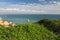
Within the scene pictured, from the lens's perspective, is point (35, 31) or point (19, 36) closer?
point (19, 36)

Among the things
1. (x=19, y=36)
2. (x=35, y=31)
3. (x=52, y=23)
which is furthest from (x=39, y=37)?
(x=52, y=23)

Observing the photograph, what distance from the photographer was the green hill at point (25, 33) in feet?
30.3

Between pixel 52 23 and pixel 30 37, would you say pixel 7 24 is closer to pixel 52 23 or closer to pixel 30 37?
pixel 30 37

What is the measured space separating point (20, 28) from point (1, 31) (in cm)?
68

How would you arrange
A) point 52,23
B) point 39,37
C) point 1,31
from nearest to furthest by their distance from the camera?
point 1,31 < point 39,37 < point 52,23

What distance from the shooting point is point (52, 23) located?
44.8 ft

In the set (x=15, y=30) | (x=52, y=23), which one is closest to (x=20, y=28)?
(x=15, y=30)

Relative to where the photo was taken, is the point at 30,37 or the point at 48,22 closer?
the point at 30,37

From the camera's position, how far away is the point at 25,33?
9648 mm

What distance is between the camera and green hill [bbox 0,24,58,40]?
924cm

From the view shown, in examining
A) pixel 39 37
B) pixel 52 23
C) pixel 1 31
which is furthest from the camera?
pixel 52 23

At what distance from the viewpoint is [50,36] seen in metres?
10.7

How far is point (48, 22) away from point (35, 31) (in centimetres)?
369

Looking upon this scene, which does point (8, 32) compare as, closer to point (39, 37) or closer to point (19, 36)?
point (19, 36)
